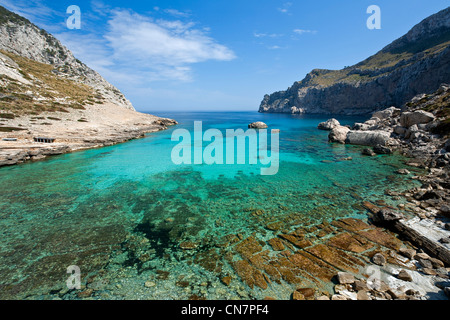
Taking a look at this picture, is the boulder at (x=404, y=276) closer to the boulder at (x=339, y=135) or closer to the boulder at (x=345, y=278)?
the boulder at (x=345, y=278)

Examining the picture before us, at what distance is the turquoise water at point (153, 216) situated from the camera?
732 centimetres

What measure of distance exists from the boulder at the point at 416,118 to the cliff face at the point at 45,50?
295 ft

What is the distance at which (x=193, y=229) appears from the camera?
10.8m

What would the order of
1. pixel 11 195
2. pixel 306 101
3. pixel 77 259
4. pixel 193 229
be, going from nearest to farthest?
pixel 77 259 < pixel 193 229 < pixel 11 195 < pixel 306 101

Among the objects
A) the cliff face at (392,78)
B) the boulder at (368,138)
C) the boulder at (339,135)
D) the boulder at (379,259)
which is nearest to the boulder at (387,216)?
the boulder at (379,259)

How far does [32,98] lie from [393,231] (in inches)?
2650

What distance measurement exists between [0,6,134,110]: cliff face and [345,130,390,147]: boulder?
83.4 meters

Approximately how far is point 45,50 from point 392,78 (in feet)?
525

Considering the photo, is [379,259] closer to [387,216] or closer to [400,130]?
[387,216]

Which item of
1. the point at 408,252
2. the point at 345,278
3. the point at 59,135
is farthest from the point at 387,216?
the point at 59,135
